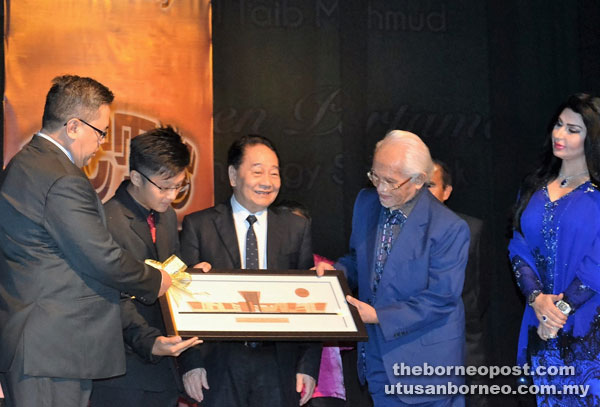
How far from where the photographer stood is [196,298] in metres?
3.73

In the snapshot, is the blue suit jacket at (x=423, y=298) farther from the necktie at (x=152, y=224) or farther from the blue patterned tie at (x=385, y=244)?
the necktie at (x=152, y=224)

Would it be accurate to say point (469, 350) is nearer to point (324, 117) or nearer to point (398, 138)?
point (398, 138)

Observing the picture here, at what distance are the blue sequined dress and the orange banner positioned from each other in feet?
7.24

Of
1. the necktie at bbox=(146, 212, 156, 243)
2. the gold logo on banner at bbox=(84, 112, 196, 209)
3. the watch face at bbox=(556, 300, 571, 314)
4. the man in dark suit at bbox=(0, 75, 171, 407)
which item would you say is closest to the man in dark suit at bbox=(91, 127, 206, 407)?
the necktie at bbox=(146, 212, 156, 243)

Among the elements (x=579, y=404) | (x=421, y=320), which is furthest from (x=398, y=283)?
(x=579, y=404)

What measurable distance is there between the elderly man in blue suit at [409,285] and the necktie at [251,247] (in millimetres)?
313

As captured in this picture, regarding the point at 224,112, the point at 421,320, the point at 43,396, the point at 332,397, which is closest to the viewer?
the point at 43,396

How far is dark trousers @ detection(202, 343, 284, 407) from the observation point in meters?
3.76

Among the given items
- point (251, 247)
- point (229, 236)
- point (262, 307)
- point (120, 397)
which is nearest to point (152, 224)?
point (229, 236)

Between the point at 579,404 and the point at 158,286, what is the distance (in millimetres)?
1939

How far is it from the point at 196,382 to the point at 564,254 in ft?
5.78

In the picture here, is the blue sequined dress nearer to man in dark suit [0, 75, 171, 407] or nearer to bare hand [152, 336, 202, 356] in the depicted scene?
bare hand [152, 336, 202, 356]

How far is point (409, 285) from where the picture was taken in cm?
387

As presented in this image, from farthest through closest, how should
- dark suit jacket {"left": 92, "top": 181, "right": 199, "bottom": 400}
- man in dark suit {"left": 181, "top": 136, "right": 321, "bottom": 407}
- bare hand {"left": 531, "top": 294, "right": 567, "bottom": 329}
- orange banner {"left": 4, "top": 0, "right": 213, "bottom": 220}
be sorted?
orange banner {"left": 4, "top": 0, "right": 213, "bottom": 220} → bare hand {"left": 531, "top": 294, "right": 567, "bottom": 329} → man in dark suit {"left": 181, "top": 136, "right": 321, "bottom": 407} → dark suit jacket {"left": 92, "top": 181, "right": 199, "bottom": 400}
